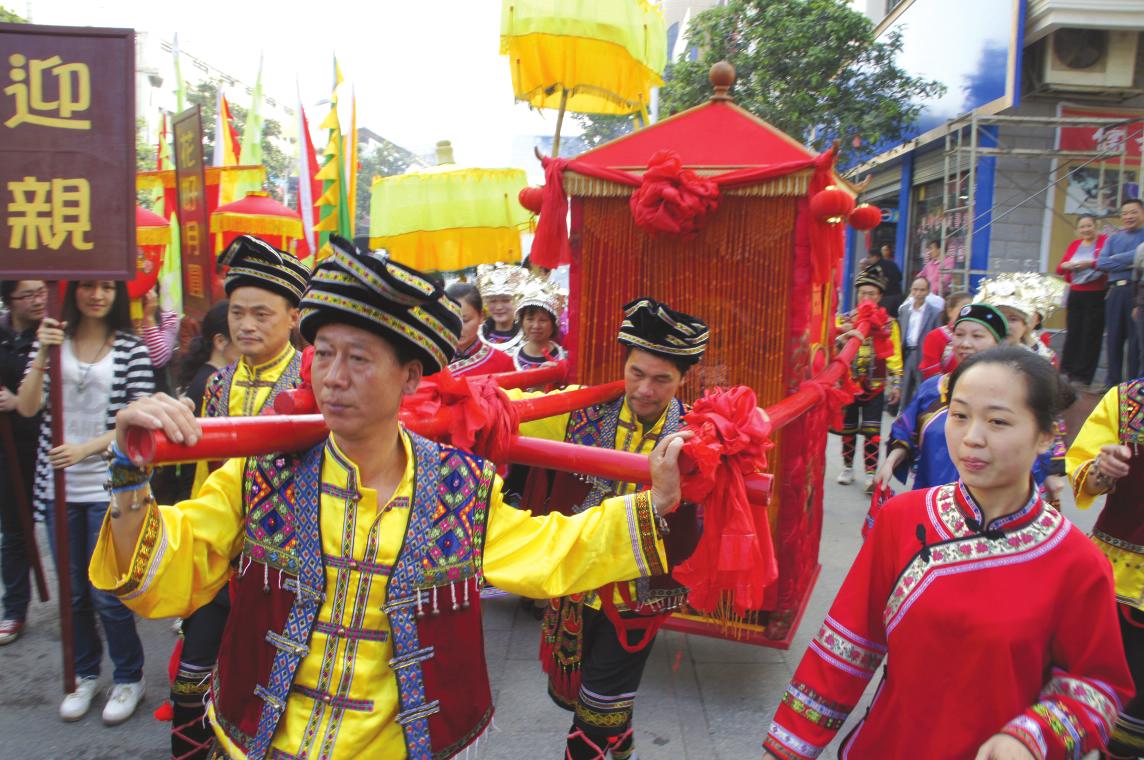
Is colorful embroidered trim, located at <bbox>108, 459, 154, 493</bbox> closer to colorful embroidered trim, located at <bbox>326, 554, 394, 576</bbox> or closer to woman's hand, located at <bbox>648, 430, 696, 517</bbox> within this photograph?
colorful embroidered trim, located at <bbox>326, 554, 394, 576</bbox>

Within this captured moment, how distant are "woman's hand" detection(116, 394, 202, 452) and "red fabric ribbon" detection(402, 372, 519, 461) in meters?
0.71

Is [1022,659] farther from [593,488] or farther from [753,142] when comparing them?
[753,142]

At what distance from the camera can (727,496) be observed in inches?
71.7

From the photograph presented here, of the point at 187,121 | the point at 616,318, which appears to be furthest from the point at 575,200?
the point at 187,121

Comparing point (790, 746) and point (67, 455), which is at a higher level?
point (67, 455)

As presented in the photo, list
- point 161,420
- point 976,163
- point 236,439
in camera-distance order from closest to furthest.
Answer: point 161,420
point 236,439
point 976,163

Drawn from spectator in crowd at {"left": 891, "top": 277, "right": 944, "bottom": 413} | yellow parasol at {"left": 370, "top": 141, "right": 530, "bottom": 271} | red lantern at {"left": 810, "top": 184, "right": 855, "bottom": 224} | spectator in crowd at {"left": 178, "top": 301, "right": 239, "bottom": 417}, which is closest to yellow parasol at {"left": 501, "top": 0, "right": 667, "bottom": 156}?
yellow parasol at {"left": 370, "top": 141, "right": 530, "bottom": 271}

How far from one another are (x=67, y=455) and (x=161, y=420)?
2.06m

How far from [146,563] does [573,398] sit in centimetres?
168

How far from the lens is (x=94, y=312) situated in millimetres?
3469

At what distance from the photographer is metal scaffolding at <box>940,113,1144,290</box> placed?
1027cm

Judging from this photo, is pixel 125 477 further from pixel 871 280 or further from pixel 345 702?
pixel 871 280

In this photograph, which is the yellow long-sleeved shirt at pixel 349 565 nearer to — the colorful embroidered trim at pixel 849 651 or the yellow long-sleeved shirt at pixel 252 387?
the colorful embroidered trim at pixel 849 651

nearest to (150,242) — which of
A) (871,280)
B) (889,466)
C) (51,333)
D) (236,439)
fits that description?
(51,333)
